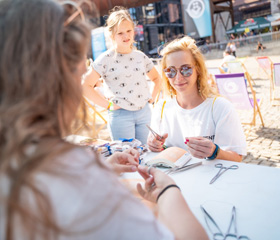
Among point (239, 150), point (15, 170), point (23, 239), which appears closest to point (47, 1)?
point (15, 170)

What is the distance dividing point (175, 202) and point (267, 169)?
88 centimetres

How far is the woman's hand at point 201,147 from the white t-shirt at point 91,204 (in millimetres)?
1152

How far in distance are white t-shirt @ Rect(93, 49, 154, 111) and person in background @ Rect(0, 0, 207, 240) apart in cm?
221

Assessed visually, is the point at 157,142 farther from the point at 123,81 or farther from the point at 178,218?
the point at 178,218

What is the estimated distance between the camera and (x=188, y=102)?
2244 mm

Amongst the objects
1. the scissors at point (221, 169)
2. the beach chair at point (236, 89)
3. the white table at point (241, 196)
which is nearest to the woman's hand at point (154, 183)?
the white table at point (241, 196)

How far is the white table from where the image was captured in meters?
1.07

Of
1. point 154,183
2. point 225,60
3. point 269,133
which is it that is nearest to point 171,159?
point 154,183

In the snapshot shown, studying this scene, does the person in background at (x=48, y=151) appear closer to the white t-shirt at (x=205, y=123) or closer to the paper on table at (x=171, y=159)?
the paper on table at (x=171, y=159)

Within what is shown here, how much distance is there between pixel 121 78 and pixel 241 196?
194 cm

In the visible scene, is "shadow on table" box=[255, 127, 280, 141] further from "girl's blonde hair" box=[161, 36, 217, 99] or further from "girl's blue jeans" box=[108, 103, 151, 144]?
"girl's blonde hair" box=[161, 36, 217, 99]

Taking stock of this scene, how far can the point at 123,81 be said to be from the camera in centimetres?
290

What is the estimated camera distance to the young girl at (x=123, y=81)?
2.85m

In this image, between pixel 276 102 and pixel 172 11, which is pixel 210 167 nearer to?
pixel 276 102
